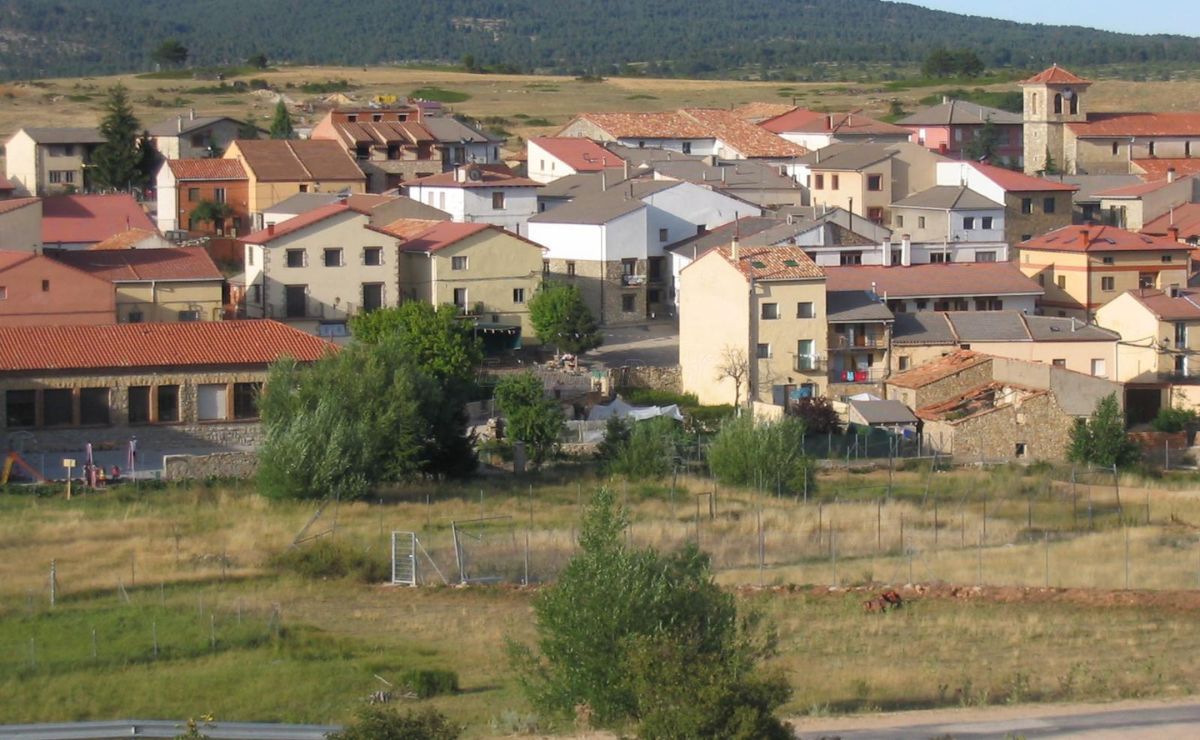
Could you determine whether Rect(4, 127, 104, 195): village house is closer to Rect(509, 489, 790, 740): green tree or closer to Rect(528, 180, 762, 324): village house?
Rect(528, 180, 762, 324): village house

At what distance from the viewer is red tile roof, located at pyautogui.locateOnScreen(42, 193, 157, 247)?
199ft

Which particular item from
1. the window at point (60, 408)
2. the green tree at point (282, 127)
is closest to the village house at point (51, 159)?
the green tree at point (282, 127)

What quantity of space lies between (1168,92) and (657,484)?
281 ft

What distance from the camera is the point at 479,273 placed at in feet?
180

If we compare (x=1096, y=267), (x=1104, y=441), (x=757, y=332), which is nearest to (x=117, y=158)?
(x=757, y=332)

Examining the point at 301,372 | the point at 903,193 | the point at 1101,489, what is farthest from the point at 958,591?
the point at 903,193

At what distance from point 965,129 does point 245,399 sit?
49.9m

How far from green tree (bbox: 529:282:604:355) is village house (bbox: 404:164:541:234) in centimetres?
1124

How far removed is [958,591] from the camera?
31766mm

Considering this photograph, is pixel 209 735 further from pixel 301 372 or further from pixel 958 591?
pixel 301 372

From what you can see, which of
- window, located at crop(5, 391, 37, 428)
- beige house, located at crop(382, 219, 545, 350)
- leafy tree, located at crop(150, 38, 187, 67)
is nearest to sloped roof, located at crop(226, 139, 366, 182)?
beige house, located at crop(382, 219, 545, 350)

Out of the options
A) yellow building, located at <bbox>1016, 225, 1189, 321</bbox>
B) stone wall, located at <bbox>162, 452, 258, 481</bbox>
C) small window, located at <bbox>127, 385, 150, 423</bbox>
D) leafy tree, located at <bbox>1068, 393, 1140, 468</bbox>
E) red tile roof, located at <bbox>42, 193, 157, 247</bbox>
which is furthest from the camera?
red tile roof, located at <bbox>42, 193, 157, 247</bbox>

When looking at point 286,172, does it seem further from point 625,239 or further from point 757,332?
point 757,332

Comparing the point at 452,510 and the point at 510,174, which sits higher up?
the point at 510,174
